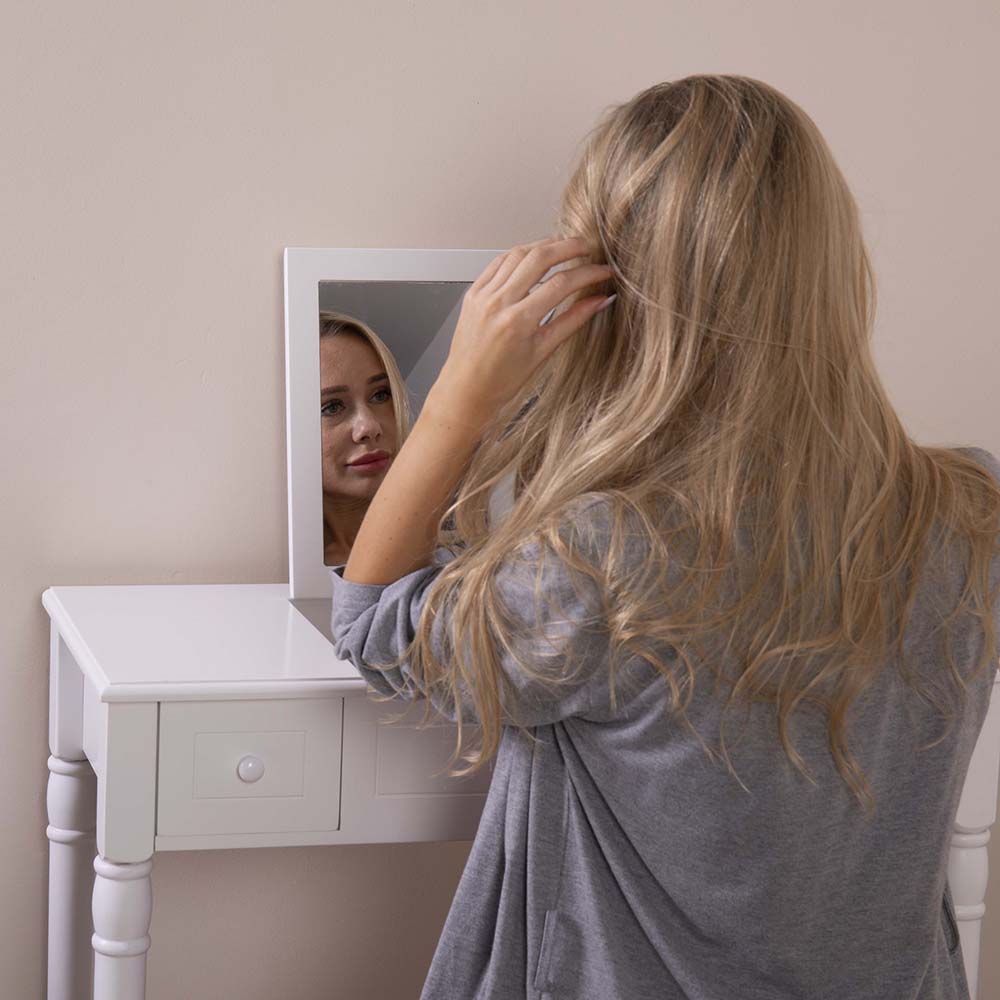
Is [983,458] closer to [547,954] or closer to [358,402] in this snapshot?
[547,954]

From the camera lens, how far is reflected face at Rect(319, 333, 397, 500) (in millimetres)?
1545

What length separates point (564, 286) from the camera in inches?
40.2

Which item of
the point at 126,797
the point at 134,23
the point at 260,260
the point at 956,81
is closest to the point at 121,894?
the point at 126,797

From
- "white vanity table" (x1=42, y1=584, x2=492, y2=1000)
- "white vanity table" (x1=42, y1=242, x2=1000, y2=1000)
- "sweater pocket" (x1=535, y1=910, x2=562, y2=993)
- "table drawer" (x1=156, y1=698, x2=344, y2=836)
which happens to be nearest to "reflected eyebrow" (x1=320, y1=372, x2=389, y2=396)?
"white vanity table" (x1=42, y1=242, x2=1000, y2=1000)

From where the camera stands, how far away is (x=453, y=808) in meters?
1.24

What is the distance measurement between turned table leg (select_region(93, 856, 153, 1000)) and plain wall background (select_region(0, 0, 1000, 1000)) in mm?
428

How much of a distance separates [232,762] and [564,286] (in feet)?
1.59

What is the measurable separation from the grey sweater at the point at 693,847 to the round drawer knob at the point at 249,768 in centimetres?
17

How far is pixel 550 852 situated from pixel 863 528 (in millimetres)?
325

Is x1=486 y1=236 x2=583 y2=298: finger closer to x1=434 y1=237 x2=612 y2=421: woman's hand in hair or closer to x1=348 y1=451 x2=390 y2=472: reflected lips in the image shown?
x1=434 y1=237 x2=612 y2=421: woman's hand in hair

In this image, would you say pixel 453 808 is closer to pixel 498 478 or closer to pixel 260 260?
pixel 498 478

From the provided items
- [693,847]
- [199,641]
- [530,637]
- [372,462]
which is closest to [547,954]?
[693,847]

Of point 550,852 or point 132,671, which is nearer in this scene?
point 550,852

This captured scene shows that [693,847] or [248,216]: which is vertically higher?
[248,216]
